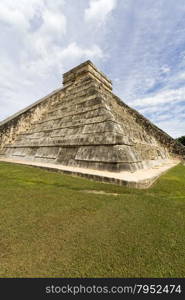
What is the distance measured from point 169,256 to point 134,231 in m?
Answer: 0.48

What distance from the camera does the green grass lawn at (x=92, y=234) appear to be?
1.33 m

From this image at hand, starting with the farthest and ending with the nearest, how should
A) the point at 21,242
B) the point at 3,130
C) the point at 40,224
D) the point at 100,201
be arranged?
1. the point at 3,130
2. the point at 100,201
3. the point at 40,224
4. the point at 21,242

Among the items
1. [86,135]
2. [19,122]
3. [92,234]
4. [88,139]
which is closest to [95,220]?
[92,234]

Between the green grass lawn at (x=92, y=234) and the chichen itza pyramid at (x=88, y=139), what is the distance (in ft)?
3.52

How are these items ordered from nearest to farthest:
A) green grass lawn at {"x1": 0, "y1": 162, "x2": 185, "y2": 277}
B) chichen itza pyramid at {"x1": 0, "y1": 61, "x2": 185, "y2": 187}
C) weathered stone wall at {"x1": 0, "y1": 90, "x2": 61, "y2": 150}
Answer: green grass lawn at {"x1": 0, "y1": 162, "x2": 185, "y2": 277} < chichen itza pyramid at {"x1": 0, "y1": 61, "x2": 185, "y2": 187} < weathered stone wall at {"x1": 0, "y1": 90, "x2": 61, "y2": 150}

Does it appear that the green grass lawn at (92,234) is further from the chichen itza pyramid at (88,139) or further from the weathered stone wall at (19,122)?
the weathered stone wall at (19,122)

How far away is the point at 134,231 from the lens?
1.87 m

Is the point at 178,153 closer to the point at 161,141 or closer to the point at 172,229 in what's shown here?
the point at 161,141

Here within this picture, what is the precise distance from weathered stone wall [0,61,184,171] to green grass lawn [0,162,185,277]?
1.98 meters

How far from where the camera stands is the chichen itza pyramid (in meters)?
4.75

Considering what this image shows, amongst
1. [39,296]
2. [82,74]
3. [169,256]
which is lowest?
[39,296]

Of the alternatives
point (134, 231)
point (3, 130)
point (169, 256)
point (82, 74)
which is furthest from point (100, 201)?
point (82, 74)

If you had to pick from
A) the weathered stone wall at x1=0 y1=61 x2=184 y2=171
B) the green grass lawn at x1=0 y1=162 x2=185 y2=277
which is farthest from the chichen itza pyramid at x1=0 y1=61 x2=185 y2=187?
the green grass lawn at x1=0 y1=162 x2=185 y2=277

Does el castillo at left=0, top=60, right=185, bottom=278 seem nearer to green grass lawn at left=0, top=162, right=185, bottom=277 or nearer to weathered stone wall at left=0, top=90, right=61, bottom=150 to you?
green grass lawn at left=0, top=162, right=185, bottom=277
